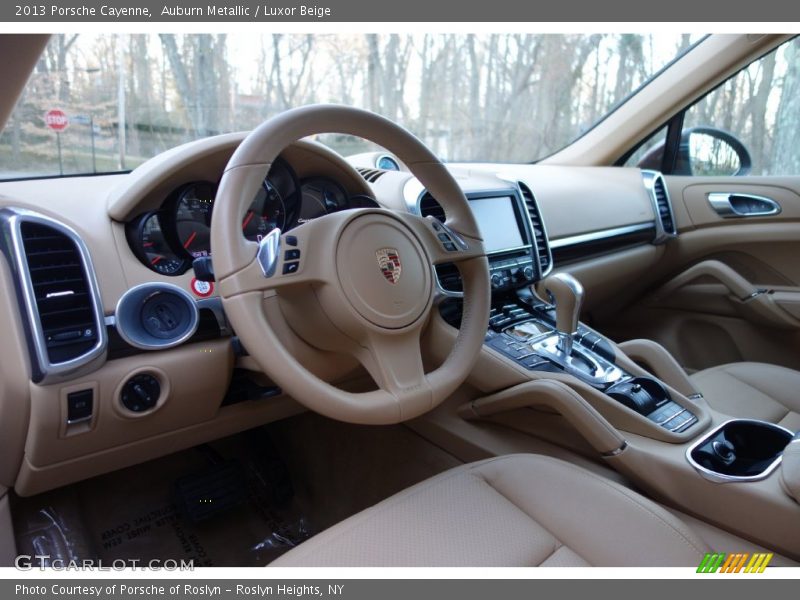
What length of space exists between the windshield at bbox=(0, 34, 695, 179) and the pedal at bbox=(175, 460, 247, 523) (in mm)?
928

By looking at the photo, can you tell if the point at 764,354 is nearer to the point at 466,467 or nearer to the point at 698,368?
the point at 698,368

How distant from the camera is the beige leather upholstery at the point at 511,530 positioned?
1.04 metres

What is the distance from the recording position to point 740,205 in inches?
105

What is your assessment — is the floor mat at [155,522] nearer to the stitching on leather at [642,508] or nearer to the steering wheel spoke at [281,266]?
the stitching on leather at [642,508]

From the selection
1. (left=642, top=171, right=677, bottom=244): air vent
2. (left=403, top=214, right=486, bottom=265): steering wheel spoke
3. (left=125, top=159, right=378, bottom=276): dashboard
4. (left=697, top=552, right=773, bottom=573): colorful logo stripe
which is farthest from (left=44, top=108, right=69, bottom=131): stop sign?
(left=642, top=171, right=677, bottom=244): air vent

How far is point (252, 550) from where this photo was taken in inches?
69.3

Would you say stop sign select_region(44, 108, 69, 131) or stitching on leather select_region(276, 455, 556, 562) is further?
stop sign select_region(44, 108, 69, 131)

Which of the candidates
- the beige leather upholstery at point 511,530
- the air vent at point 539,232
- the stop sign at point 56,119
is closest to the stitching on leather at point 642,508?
the beige leather upholstery at point 511,530

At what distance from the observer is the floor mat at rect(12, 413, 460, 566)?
5.42 ft

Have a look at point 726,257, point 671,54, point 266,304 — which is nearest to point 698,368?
point 726,257

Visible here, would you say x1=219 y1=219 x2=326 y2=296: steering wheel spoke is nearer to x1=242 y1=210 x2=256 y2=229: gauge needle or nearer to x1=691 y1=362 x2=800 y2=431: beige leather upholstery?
x1=242 y1=210 x2=256 y2=229: gauge needle

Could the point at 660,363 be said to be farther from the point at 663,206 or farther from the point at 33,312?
the point at 33,312

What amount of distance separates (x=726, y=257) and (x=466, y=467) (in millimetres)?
2034
